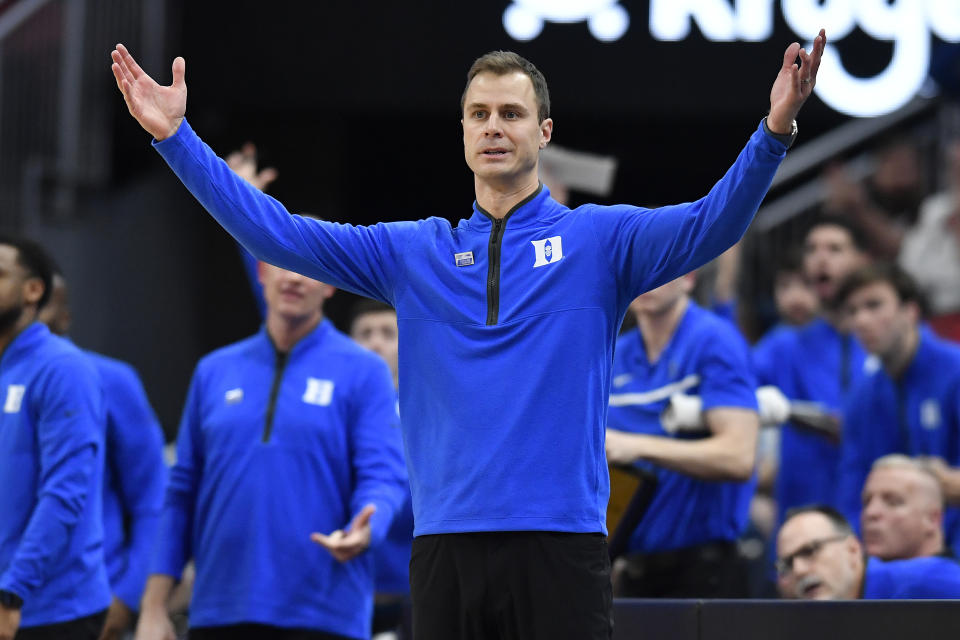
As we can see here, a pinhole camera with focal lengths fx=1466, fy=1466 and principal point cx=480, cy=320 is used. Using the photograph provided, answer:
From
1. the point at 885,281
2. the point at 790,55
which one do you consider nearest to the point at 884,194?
the point at 885,281

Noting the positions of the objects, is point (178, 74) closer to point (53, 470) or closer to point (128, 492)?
point (53, 470)

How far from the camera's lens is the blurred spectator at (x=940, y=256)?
29.8 feet

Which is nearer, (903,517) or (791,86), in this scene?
(791,86)

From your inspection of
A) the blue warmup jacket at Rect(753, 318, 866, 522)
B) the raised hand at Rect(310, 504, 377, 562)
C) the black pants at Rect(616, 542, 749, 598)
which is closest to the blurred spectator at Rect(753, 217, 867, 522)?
the blue warmup jacket at Rect(753, 318, 866, 522)

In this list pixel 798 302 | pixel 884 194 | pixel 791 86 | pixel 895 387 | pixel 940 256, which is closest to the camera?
pixel 791 86

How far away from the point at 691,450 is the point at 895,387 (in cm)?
187

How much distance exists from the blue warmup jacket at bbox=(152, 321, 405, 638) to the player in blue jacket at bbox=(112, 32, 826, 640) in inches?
54.3

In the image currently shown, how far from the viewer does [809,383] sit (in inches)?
284

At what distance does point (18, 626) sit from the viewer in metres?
4.34

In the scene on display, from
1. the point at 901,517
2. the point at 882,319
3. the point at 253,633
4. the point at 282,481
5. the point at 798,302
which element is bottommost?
the point at 253,633

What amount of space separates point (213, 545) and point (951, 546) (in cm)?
311

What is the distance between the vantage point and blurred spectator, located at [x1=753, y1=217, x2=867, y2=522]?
276 inches

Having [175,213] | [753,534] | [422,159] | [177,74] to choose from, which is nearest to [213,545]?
[177,74]

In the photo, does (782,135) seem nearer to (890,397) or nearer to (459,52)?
(890,397)
